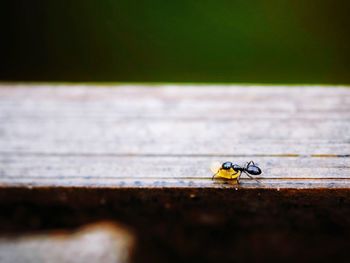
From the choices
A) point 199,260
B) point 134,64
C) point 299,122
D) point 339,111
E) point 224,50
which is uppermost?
point 224,50

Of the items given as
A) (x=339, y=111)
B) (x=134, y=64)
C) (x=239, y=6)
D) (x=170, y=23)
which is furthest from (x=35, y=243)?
(x=239, y=6)

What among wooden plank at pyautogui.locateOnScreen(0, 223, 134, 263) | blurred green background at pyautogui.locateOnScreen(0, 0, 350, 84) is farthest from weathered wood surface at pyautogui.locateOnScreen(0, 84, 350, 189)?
blurred green background at pyautogui.locateOnScreen(0, 0, 350, 84)

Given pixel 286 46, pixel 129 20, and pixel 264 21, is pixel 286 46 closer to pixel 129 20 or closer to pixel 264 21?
pixel 264 21

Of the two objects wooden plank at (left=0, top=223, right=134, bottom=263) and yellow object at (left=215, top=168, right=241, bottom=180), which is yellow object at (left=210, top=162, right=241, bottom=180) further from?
wooden plank at (left=0, top=223, right=134, bottom=263)

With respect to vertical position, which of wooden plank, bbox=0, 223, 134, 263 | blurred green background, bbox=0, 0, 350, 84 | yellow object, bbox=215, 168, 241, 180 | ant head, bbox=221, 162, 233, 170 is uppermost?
blurred green background, bbox=0, 0, 350, 84

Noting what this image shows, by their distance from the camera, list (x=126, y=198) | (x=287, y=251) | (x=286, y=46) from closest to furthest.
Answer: (x=126, y=198), (x=287, y=251), (x=286, y=46)

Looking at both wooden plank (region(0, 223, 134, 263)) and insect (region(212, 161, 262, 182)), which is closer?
insect (region(212, 161, 262, 182))
